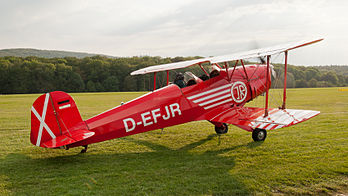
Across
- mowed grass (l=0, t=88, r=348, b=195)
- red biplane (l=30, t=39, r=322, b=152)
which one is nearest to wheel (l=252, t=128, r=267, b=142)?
red biplane (l=30, t=39, r=322, b=152)

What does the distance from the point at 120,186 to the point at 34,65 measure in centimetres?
7087

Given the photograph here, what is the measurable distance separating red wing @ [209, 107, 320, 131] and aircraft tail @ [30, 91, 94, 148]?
10.7 feet

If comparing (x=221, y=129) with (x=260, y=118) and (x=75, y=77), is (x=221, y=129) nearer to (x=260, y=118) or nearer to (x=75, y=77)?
(x=260, y=118)

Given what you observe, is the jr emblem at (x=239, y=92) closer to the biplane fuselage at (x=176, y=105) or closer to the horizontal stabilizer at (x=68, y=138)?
the biplane fuselage at (x=176, y=105)

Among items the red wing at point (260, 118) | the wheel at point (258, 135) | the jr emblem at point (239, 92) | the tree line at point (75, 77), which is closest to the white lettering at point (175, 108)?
the red wing at point (260, 118)

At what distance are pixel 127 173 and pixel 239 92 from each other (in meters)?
3.98

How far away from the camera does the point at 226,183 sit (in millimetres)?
4047

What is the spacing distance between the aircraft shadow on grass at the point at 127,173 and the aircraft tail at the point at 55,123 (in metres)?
0.59

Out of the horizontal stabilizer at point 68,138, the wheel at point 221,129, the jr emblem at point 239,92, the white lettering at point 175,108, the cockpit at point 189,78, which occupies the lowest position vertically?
the wheel at point 221,129

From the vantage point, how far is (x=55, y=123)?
195 inches

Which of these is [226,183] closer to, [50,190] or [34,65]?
[50,190]

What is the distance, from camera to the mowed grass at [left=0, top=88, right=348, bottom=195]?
389 centimetres

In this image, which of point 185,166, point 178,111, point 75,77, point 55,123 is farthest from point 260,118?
point 75,77

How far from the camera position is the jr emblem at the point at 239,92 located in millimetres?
6882
